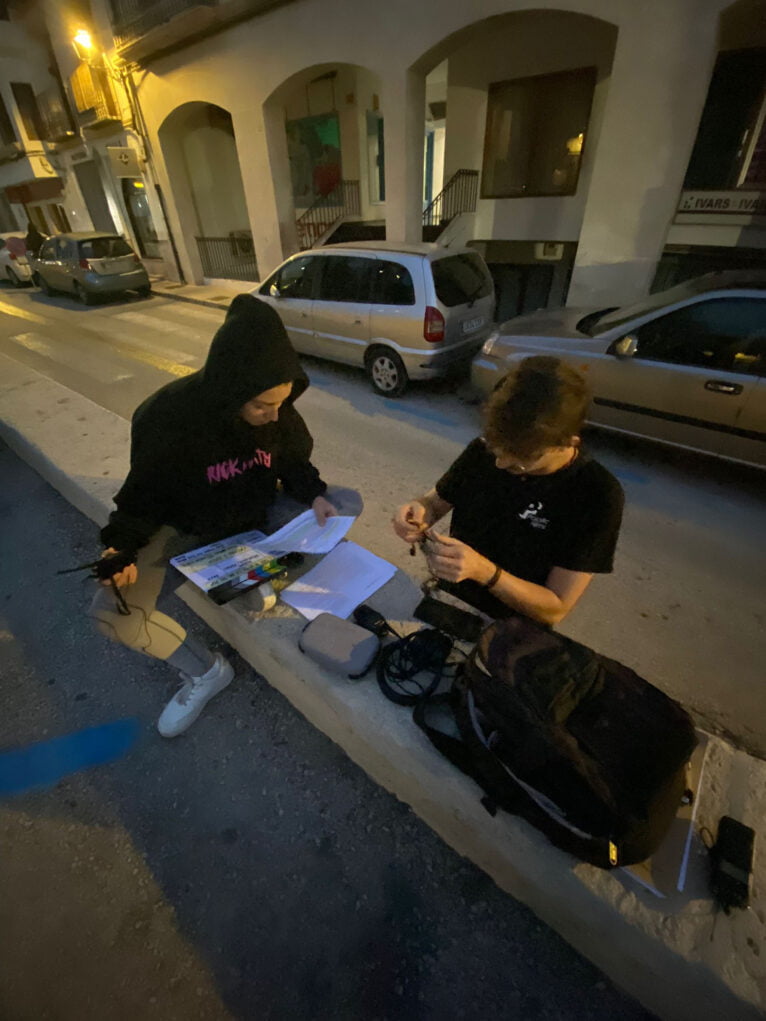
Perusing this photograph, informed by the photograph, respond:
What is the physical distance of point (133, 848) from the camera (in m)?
1.99

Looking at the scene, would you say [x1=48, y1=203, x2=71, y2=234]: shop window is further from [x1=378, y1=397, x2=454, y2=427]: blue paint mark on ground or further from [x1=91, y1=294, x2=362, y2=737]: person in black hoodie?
[x1=91, y1=294, x2=362, y2=737]: person in black hoodie

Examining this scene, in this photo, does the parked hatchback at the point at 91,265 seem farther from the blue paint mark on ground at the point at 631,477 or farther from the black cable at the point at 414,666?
the black cable at the point at 414,666

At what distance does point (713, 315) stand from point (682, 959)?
14.4ft

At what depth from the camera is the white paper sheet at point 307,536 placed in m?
2.29

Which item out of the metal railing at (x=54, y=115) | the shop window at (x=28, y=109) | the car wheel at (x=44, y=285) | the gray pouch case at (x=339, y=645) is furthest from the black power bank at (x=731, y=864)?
the shop window at (x=28, y=109)

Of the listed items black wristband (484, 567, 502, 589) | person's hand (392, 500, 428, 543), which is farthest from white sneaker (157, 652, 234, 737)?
black wristband (484, 567, 502, 589)

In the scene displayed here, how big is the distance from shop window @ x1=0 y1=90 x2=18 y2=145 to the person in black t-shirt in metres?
30.3

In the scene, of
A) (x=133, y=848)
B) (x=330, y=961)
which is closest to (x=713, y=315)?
(x=330, y=961)

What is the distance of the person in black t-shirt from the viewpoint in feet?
4.72

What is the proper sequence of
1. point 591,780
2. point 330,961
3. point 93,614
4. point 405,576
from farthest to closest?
Answer: 1. point 405,576
2. point 93,614
3. point 330,961
4. point 591,780

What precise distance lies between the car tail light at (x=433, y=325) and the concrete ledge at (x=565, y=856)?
401 cm

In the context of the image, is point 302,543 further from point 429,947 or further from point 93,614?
point 429,947

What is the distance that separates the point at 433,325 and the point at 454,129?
8.95 meters

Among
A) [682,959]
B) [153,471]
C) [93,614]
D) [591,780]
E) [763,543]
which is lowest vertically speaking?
[763,543]
